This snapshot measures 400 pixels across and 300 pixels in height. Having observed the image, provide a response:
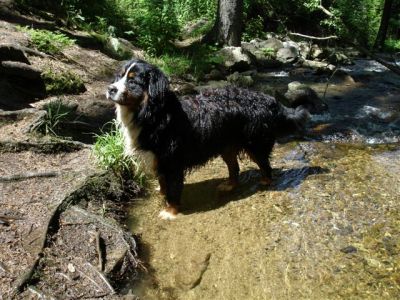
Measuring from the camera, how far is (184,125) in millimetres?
4391

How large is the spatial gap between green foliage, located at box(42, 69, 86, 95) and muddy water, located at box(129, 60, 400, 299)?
2714 millimetres

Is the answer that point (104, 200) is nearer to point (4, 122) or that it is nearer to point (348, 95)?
point (4, 122)

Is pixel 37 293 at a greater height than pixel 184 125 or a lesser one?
lesser

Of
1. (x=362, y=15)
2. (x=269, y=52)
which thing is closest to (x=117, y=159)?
(x=269, y=52)

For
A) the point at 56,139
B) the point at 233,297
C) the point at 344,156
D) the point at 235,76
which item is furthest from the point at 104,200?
the point at 235,76

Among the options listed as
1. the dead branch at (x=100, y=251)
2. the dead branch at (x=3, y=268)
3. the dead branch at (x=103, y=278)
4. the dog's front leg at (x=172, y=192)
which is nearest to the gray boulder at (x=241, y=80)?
the dog's front leg at (x=172, y=192)

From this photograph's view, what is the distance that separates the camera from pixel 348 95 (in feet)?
29.7

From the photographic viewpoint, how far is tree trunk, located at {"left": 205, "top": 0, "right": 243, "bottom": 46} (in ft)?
37.4

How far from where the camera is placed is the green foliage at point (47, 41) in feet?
24.8

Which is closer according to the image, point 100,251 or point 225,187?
point 100,251

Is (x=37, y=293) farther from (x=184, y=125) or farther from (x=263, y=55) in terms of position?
(x=263, y=55)

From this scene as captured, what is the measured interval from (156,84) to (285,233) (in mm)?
1925

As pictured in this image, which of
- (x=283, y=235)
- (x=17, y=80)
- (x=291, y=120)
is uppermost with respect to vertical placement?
(x=17, y=80)

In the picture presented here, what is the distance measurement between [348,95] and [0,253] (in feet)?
25.6
